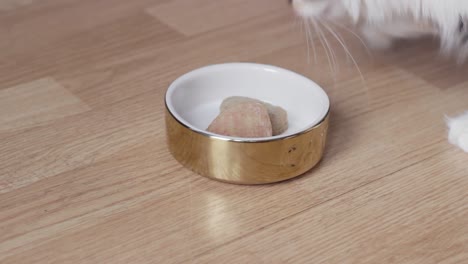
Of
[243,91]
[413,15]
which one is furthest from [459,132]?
[243,91]

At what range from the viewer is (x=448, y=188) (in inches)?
36.5

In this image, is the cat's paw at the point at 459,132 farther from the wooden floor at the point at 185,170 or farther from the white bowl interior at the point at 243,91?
the white bowl interior at the point at 243,91

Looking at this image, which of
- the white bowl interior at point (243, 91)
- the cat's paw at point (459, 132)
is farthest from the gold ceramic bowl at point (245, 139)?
the cat's paw at point (459, 132)

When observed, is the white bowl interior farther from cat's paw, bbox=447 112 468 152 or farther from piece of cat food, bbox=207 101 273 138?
cat's paw, bbox=447 112 468 152

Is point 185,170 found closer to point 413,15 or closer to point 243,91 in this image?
point 243,91

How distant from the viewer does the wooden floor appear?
83cm

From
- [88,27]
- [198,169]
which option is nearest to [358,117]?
[198,169]

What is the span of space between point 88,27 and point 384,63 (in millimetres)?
512

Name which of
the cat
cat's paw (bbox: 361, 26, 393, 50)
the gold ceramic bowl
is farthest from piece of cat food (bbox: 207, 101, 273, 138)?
cat's paw (bbox: 361, 26, 393, 50)

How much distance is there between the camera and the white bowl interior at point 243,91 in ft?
3.27

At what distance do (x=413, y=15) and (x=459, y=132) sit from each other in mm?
174

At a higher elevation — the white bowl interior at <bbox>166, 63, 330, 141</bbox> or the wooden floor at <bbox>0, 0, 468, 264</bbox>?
the white bowl interior at <bbox>166, 63, 330, 141</bbox>

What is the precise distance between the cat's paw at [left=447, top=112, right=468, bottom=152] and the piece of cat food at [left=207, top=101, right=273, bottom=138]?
265mm

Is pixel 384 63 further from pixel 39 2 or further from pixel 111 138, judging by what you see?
pixel 39 2
